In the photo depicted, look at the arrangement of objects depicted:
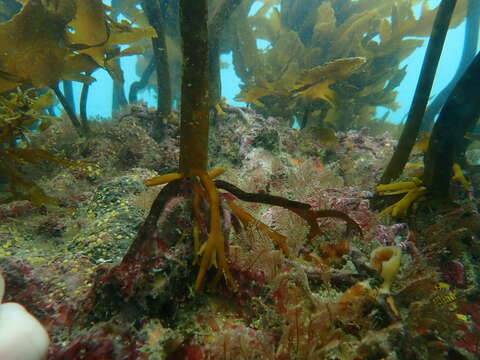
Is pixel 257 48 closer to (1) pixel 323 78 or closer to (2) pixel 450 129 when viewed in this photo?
(1) pixel 323 78

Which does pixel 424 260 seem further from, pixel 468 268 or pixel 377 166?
pixel 377 166

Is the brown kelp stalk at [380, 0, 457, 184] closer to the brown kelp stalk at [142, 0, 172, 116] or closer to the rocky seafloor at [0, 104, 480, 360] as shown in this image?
the rocky seafloor at [0, 104, 480, 360]

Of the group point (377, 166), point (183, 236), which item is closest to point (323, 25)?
point (377, 166)

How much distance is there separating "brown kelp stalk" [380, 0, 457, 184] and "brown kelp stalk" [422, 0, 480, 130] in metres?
4.37

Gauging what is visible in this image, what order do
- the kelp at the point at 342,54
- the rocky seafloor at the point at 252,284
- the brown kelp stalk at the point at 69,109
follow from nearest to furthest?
the rocky seafloor at the point at 252,284 → the brown kelp stalk at the point at 69,109 → the kelp at the point at 342,54

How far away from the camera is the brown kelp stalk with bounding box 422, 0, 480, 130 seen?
6117 millimetres

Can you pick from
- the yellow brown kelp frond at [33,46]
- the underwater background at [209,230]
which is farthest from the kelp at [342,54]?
the yellow brown kelp frond at [33,46]

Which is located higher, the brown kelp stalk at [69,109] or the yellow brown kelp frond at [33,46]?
the yellow brown kelp frond at [33,46]

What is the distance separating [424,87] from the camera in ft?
8.19

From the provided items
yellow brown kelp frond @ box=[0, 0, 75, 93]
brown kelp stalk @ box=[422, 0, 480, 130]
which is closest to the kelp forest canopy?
yellow brown kelp frond @ box=[0, 0, 75, 93]

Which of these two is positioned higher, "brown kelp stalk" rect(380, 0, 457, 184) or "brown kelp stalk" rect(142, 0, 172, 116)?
"brown kelp stalk" rect(142, 0, 172, 116)

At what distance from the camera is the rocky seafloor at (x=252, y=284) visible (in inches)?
52.9

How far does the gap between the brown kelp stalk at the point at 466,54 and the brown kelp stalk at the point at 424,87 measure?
4366 millimetres

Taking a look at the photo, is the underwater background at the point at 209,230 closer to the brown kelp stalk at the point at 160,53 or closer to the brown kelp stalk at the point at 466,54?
the brown kelp stalk at the point at 160,53
